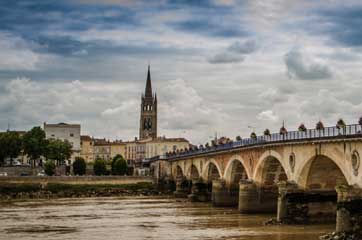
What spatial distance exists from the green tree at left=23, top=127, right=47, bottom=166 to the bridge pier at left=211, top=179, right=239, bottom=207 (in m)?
65.3

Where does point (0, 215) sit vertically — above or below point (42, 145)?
below

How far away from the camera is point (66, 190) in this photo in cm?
11225

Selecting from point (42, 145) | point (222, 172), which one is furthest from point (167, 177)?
point (222, 172)

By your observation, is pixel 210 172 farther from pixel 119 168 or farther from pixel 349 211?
pixel 119 168

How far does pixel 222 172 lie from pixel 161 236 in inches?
1445

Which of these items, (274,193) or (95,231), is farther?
(274,193)

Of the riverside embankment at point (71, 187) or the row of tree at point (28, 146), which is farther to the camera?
the row of tree at point (28, 146)

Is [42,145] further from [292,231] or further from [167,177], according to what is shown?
[292,231]

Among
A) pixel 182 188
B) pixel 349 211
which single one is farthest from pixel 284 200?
pixel 182 188

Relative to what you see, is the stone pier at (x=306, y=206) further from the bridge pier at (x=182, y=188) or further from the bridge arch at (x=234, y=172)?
the bridge pier at (x=182, y=188)

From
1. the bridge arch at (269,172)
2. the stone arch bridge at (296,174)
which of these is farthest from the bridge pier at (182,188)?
the bridge arch at (269,172)

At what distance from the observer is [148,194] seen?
114 m

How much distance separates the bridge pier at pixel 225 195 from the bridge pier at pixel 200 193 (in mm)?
12091

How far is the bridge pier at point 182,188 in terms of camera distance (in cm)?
10731
